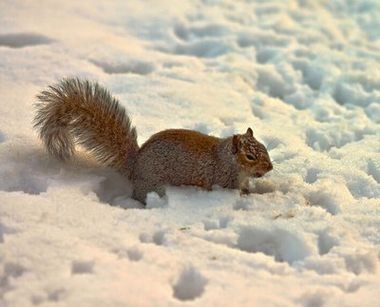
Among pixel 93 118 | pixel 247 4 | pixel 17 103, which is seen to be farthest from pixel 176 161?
pixel 247 4

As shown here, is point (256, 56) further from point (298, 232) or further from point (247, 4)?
point (298, 232)

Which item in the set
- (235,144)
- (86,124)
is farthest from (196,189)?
(86,124)

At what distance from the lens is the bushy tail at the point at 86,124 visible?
356cm

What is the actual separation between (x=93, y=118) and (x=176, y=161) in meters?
0.53

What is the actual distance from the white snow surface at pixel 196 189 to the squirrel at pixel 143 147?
0.10m

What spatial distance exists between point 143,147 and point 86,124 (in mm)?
348

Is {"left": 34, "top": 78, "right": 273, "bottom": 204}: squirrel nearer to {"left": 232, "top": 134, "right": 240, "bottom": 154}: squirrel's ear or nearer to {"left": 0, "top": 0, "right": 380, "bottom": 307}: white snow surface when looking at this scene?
{"left": 232, "top": 134, "right": 240, "bottom": 154}: squirrel's ear

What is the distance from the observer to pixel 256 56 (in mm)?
5965

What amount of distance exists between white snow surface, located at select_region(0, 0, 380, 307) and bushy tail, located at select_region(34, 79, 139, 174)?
0.13m

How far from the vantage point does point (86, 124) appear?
11.8 feet

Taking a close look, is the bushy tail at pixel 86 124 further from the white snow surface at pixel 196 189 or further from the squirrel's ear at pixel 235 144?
the squirrel's ear at pixel 235 144

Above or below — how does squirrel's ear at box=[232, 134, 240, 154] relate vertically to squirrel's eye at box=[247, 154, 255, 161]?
above

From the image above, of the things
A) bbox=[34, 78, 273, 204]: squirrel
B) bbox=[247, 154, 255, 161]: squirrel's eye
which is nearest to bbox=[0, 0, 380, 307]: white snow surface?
bbox=[34, 78, 273, 204]: squirrel

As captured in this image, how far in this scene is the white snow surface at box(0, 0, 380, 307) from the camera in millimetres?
2748
